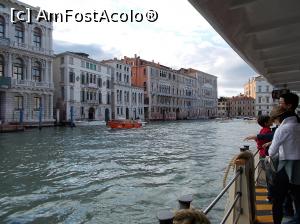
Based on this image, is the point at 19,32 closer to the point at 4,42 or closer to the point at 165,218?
the point at 4,42

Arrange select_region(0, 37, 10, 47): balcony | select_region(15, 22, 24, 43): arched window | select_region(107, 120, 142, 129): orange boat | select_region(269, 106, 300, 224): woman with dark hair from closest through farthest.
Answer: select_region(269, 106, 300, 224): woman with dark hair, select_region(0, 37, 10, 47): balcony, select_region(107, 120, 142, 129): orange boat, select_region(15, 22, 24, 43): arched window

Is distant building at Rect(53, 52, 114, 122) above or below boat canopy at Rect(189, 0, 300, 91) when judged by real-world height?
above

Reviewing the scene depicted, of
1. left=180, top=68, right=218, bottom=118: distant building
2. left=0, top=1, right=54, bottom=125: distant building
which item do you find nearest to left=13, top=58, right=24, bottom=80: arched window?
left=0, top=1, right=54, bottom=125: distant building

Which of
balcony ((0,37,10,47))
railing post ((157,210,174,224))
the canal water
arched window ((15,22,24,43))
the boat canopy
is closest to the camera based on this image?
railing post ((157,210,174,224))

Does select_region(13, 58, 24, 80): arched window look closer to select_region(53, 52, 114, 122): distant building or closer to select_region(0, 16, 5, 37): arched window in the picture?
select_region(0, 16, 5, 37): arched window

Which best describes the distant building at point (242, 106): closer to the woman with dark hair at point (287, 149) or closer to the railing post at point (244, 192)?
the railing post at point (244, 192)

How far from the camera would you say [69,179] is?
9.76m

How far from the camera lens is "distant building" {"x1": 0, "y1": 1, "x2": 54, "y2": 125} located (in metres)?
35.3

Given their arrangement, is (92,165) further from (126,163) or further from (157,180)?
(157,180)

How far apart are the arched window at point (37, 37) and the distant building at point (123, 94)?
17.1 metres

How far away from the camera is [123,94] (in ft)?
192

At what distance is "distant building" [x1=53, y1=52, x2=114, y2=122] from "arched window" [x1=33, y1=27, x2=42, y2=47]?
15.5 feet

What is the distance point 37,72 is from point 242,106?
84.1 m

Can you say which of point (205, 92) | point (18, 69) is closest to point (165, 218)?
point (18, 69)
